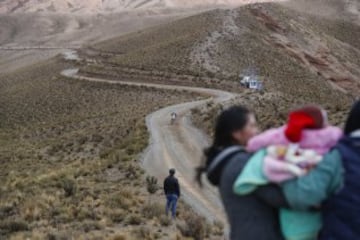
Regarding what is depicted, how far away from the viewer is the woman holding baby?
3854mm

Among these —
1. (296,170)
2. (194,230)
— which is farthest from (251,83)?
(296,170)

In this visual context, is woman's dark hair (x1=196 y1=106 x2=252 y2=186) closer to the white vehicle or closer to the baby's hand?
the baby's hand

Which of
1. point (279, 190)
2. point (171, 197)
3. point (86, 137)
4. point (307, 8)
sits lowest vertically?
point (307, 8)

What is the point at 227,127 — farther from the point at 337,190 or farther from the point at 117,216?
the point at 117,216

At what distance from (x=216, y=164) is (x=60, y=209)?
1335 cm

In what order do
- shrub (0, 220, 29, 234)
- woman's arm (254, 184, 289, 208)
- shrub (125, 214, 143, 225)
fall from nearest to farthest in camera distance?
woman's arm (254, 184, 289, 208) → shrub (0, 220, 29, 234) → shrub (125, 214, 143, 225)

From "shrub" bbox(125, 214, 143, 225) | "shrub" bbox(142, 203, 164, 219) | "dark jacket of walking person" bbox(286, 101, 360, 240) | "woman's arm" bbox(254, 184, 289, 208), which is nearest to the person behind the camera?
"dark jacket of walking person" bbox(286, 101, 360, 240)

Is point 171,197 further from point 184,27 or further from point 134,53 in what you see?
point 184,27

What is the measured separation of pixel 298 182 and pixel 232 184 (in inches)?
17.8

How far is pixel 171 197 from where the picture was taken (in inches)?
670

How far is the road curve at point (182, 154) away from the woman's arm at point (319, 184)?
10.4 m

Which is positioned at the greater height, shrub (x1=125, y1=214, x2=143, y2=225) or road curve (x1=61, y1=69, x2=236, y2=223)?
shrub (x1=125, y1=214, x2=143, y2=225)

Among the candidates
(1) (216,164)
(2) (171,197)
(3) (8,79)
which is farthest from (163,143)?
(3) (8,79)

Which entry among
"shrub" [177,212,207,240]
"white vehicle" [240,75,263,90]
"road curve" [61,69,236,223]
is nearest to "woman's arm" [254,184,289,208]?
"shrub" [177,212,207,240]
